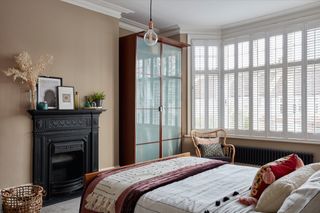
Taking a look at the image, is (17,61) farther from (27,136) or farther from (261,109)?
(261,109)

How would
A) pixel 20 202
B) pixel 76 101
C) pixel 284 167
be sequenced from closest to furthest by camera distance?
pixel 284 167 → pixel 20 202 → pixel 76 101

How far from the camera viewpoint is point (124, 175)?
250 centimetres

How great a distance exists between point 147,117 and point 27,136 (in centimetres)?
211

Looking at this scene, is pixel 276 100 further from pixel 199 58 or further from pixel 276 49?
Answer: pixel 199 58

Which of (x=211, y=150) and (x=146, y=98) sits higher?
(x=146, y=98)

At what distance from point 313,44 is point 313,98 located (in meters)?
0.92

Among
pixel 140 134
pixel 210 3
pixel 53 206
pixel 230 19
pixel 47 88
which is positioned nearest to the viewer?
pixel 53 206

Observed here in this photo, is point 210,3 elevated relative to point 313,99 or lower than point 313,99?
elevated

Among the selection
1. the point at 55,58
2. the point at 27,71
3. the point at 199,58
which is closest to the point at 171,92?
the point at 199,58

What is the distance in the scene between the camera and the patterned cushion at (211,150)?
4.96m

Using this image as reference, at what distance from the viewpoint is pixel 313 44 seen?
459 centimetres

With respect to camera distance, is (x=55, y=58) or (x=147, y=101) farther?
(x=147, y=101)

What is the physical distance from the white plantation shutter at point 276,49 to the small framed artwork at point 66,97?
3632 millimetres

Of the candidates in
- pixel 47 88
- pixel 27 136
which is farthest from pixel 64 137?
pixel 47 88
